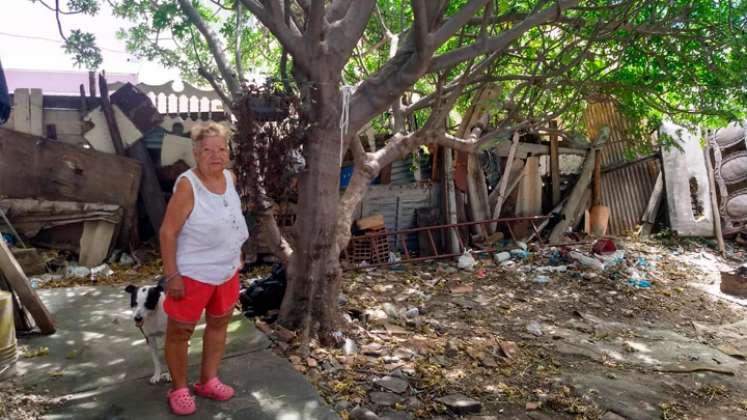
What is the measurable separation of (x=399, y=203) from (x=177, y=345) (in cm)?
632

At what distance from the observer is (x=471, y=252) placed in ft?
28.1

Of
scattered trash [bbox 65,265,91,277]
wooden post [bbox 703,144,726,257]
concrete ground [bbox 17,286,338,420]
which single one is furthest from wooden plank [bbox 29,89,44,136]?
wooden post [bbox 703,144,726,257]

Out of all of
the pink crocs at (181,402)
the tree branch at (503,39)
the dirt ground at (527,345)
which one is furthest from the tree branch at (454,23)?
the pink crocs at (181,402)

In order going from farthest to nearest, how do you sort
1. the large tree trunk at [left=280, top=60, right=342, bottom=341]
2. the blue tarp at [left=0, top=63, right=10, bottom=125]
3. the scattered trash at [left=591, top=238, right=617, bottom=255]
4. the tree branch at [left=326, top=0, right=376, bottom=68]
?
the scattered trash at [left=591, top=238, right=617, bottom=255] < the large tree trunk at [left=280, top=60, right=342, bottom=341] < the tree branch at [left=326, top=0, right=376, bottom=68] < the blue tarp at [left=0, top=63, right=10, bottom=125]

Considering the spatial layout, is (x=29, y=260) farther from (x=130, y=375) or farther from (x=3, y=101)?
(x=130, y=375)

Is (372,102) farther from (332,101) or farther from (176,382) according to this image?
(176,382)

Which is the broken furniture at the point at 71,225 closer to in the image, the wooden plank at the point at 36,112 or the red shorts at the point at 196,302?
the wooden plank at the point at 36,112

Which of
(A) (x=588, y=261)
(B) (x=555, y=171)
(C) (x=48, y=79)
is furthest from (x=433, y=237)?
(C) (x=48, y=79)

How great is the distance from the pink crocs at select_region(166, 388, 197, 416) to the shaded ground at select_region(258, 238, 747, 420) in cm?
95

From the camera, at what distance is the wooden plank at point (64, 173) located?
6.68 meters

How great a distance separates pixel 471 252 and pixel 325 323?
4.78m

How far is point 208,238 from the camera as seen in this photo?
2691 mm

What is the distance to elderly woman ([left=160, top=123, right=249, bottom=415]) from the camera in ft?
8.55

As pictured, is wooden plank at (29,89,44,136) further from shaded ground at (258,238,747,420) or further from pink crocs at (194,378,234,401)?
pink crocs at (194,378,234,401)
